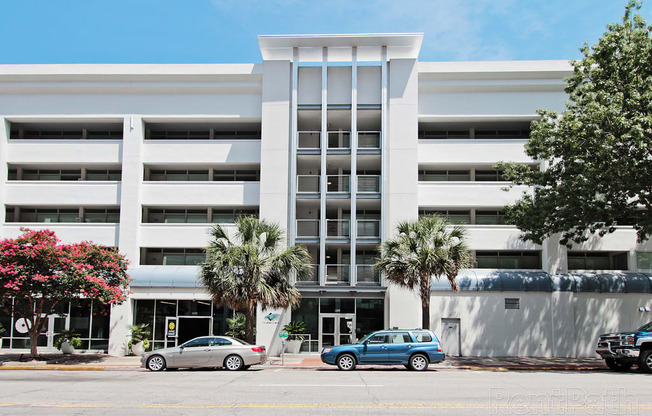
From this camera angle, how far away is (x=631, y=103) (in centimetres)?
2220

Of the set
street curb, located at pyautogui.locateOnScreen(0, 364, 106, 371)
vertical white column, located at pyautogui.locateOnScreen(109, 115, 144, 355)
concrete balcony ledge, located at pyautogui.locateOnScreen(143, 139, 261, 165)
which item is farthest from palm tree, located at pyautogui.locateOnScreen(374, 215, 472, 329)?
vertical white column, located at pyautogui.locateOnScreen(109, 115, 144, 355)

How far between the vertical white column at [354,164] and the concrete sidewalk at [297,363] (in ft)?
16.3

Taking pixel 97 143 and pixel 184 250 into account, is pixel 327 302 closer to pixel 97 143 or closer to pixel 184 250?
pixel 184 250

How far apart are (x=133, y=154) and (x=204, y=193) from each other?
4462mm

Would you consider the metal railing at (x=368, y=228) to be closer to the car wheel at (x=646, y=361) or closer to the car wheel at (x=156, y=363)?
the car wheel at (x=156, y=363)

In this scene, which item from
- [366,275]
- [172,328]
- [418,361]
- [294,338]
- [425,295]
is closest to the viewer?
[418,361]

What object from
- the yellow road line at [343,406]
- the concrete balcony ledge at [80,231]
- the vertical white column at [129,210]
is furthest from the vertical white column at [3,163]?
the yellow road line at [343,406]

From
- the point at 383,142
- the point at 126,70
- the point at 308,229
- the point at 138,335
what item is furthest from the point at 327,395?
the point at 126,70

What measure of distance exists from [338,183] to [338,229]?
8.34 feet

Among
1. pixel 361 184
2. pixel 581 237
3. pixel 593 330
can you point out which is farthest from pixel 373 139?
pixel 593 330

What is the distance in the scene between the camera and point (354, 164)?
31.5 m

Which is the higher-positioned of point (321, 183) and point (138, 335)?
point (321, 183)

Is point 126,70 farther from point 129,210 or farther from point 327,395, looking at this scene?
point 327,395

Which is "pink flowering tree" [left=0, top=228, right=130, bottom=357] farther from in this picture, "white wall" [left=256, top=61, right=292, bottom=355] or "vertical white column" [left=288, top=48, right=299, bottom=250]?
"vertical white column" [left=288, top=48, right=299, bottom=250]
